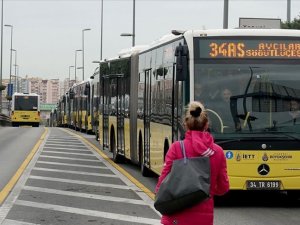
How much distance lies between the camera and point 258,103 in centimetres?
1049

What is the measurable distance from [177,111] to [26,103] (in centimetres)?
5053

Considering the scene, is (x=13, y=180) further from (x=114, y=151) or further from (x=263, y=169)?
(x=263, y=169)

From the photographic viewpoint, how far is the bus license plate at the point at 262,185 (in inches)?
405

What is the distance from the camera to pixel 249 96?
34.4ft

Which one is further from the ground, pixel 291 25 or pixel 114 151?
pixel 291 25

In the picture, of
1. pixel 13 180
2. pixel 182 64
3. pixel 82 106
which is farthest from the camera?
pixel 82 106

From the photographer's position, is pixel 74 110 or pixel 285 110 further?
pixel 74 110

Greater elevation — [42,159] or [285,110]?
[285,110]

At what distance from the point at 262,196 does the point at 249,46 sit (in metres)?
3.26

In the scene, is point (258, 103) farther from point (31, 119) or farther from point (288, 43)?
point (31, 119)

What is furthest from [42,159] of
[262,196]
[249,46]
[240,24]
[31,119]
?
[31,119]

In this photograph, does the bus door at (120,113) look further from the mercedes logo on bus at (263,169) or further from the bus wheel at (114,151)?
the mercedes logo on bus at (263,169)

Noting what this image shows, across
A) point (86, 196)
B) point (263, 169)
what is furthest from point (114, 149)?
point (263, 169)

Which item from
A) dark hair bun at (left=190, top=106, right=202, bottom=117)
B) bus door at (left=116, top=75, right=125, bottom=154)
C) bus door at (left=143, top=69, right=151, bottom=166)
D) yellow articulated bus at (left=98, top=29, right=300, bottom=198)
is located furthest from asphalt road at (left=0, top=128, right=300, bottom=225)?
dark hair bun at (left=190, top=106, right=202, bottom=117)
